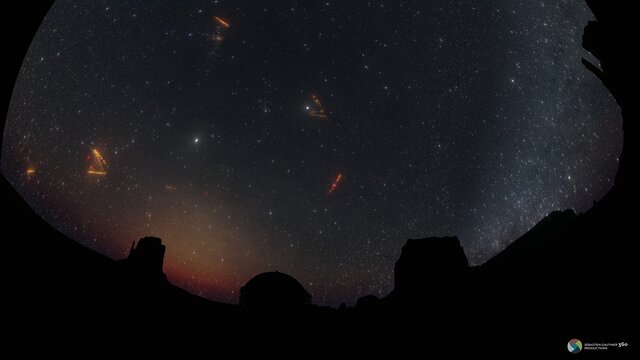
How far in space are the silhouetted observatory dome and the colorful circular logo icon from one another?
21337mm

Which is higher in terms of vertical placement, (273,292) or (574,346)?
(574,346)

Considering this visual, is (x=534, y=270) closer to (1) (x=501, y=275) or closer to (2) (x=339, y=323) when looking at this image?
(1) (x=501, y=275)

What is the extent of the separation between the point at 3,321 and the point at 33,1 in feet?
11.2

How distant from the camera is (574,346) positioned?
483cm

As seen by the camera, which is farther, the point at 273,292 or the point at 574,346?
the point at 273,292

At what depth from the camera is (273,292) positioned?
2480 cm

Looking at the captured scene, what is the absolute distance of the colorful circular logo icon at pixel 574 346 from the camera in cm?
478

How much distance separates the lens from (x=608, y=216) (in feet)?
31.1

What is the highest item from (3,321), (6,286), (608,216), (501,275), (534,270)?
(6,286)

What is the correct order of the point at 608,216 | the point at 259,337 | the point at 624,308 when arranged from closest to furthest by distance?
1. the point at 624,308
2. the point at 608,216
3. the point at 259,337

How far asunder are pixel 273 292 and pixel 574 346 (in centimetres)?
2219

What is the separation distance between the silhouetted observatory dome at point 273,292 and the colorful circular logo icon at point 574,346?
2134cm

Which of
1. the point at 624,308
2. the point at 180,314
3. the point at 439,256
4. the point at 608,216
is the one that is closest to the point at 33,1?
the point at 624,308

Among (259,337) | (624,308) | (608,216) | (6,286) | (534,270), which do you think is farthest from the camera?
(259,337)
